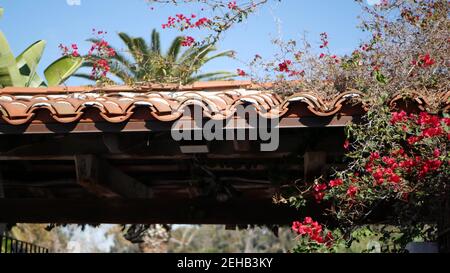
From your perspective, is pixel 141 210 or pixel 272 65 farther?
pixel 141 210

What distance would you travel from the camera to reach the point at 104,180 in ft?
16.8

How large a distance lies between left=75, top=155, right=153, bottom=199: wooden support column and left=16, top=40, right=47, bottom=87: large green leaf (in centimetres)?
688

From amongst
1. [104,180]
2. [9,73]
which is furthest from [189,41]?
[9,73]

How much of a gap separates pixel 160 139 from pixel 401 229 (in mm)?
1857

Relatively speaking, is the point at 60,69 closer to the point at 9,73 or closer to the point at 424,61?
the point at 9,73

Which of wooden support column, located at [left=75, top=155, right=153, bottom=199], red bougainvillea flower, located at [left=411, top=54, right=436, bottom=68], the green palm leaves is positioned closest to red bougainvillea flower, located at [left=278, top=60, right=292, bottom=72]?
red bougainvillea flower, located at [left=411, top=54, right=436, bottom=68]

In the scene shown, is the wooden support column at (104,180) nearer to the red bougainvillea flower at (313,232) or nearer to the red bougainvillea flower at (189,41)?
the red bougainvillea flower at (189,41)

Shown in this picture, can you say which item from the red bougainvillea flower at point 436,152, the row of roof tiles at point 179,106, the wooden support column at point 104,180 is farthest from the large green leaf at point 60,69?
the red bougainvillea flower at point 436,152

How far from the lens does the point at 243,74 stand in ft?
18.0

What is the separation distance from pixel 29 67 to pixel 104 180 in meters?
7.93
